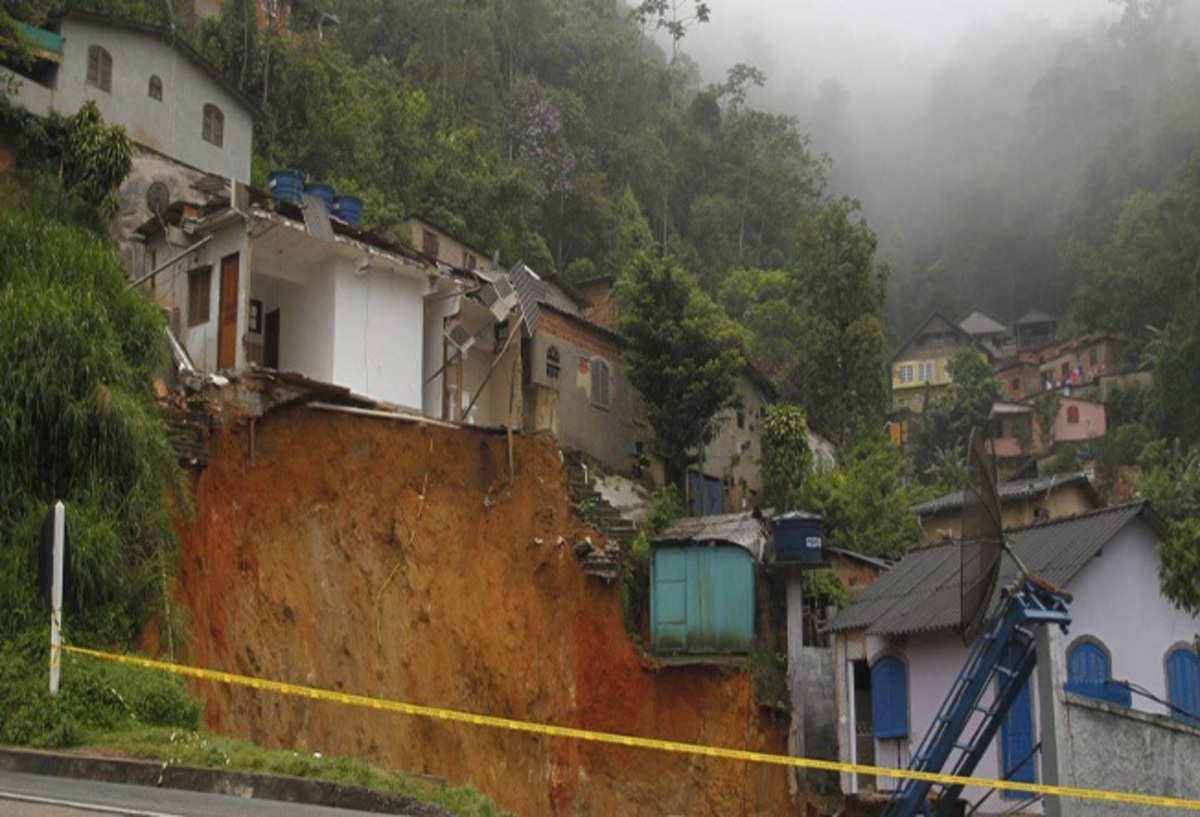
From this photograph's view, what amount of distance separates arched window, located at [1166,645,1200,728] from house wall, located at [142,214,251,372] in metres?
16.8

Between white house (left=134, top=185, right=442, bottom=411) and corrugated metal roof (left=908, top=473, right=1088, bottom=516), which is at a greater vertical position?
white house (left=134, top=185, right=442, bottom=411)

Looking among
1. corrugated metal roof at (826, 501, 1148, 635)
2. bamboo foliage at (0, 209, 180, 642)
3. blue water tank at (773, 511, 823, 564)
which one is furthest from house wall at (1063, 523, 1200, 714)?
bamboo foliage at (0, 209, 180, 642)

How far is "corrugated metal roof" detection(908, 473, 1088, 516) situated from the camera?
37.5m

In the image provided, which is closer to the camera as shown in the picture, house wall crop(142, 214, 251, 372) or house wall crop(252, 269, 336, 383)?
house wall crop(142, 214, 251, 372)

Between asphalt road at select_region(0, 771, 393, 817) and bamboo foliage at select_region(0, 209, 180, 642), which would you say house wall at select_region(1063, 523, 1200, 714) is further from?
asphalt road at select_region(0, 771, 393, 817)

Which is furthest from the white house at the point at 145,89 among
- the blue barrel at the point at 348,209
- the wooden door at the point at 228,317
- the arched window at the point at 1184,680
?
the arched window at the point at 1184,680

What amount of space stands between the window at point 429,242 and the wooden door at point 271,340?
12.8 m

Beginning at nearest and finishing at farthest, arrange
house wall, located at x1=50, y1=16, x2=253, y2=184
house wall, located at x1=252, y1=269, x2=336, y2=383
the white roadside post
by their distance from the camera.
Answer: the white roadside post → house wall, located at x1=252, y1=269, x2=336, y2=383 → house wall, located at x1=50, y1=16, x2=253, y2=184

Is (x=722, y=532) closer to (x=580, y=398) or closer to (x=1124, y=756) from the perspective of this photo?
(x=580, y=398)

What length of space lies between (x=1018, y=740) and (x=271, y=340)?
15364 mm

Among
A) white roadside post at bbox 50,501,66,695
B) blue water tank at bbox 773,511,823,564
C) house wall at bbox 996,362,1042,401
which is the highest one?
house wall at bbox 996,362,1042,401

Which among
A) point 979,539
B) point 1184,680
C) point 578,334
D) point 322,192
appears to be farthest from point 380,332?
point 1184,680

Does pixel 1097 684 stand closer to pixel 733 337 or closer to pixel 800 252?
pixel 733 337

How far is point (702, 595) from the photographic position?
29.4 m
